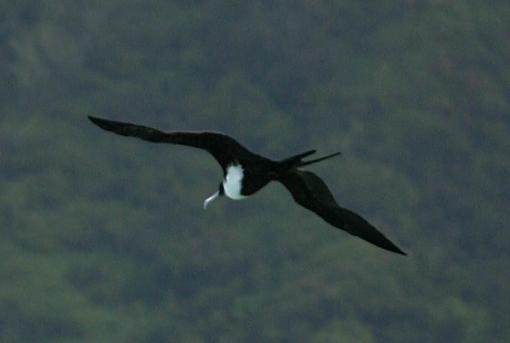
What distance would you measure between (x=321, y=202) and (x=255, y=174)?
2.50 meters

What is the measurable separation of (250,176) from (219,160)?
4.25ft

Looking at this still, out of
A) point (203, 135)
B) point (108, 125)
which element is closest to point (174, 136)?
point (203, 135)

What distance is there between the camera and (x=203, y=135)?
27.7m

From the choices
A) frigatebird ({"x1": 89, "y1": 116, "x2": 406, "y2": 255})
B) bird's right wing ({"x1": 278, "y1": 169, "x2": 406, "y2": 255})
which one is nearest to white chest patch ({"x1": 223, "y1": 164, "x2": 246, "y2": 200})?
frigatebird ({"x1": 89, "y1": 116, "x2": 406, "y2": 255})

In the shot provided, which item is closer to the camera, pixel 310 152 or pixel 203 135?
pixel 310 152

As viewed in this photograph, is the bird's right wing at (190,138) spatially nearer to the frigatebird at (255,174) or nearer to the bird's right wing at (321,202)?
the frigatebird at (255,174)

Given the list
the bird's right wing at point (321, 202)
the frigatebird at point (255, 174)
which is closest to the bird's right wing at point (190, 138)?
the frigatebird at point (255, 174)

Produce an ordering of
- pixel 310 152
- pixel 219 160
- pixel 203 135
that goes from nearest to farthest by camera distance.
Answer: pixel 310 152 → pixel 203 135 → pixel 219 160

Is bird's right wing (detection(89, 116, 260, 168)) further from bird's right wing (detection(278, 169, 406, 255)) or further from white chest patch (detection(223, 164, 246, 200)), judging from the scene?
bird's right wing (detection(278, 169, 406, 255))

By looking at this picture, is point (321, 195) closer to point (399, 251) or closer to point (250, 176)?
point (250, 176)

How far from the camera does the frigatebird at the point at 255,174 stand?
27844 millimetres

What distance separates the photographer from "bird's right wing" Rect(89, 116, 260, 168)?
2770cm

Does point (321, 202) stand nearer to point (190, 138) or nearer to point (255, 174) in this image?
point (255, 174)

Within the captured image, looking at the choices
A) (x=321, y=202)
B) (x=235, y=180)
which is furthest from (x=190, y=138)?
(x=321, y=202)
